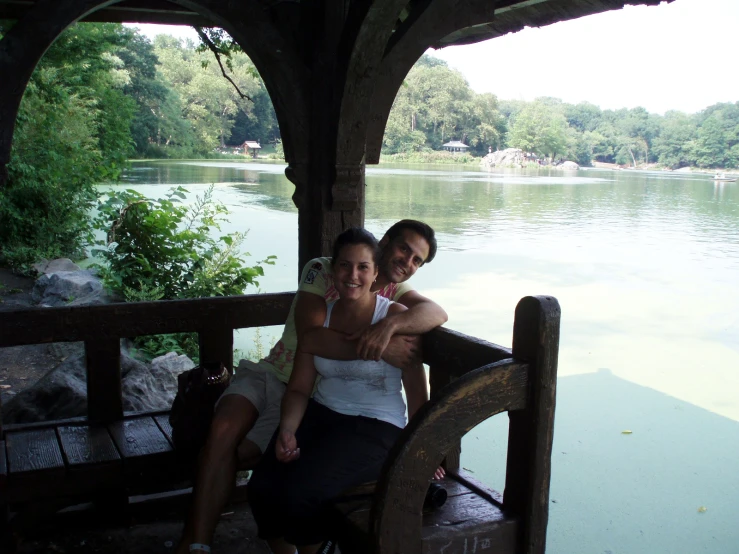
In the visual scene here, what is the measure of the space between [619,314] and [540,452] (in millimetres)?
10581

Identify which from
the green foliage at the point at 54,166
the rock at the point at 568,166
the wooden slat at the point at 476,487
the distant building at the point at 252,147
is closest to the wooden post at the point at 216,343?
the wooden slat at the point at 476,487

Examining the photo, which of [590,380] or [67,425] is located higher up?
[67,425]

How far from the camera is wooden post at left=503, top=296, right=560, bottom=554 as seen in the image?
5.01 feet

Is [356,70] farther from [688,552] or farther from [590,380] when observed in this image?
[590,380]

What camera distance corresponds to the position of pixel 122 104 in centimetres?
1619

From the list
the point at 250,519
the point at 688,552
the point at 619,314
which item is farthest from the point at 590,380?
the point at 250,519

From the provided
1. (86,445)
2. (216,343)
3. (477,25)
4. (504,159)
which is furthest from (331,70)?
(504,159)

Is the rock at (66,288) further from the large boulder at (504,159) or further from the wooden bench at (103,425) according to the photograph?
the large boulder at (504,159)

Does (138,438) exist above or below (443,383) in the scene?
below

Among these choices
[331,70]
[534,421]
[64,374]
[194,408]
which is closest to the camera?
[534,421]

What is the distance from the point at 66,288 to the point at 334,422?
673 centimetres

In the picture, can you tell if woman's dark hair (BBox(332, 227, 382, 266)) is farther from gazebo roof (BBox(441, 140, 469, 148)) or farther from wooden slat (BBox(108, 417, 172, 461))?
gazebo roof (BBox(441, 140, 469, 148))

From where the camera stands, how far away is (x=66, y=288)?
780cm

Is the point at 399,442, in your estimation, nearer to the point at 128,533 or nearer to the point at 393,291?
the point at 393,291
